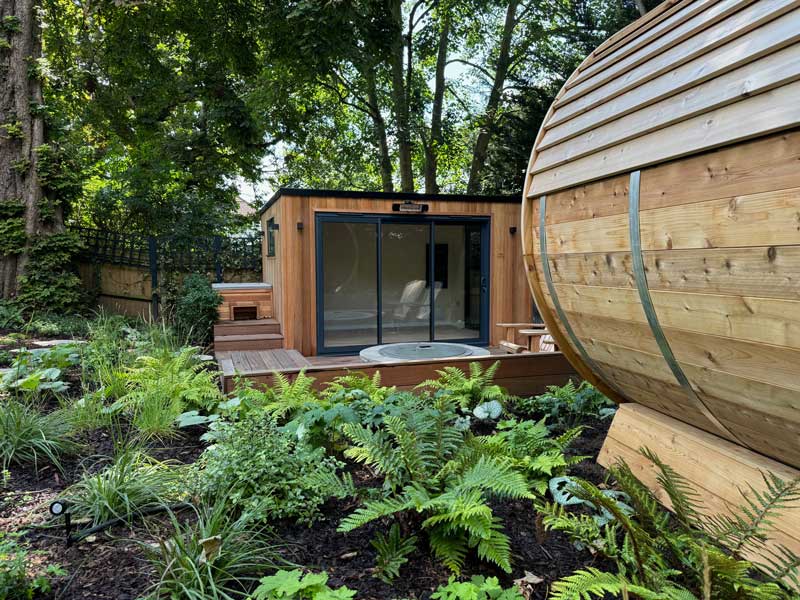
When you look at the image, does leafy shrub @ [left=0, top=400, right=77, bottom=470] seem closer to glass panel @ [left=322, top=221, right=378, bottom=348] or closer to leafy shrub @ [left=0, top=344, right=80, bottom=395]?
leafy shrub @ [left=0, top=344, right=80, bottom=395]

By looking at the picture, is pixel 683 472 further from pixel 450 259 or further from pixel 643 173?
pixel 450 259

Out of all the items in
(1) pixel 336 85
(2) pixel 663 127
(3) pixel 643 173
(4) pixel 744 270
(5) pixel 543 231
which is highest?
(1) pixel 336 85

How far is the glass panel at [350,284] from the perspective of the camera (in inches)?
281

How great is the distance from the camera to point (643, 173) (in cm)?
162

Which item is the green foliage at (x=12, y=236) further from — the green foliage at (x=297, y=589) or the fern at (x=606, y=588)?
the fern at (x=606, y=588)

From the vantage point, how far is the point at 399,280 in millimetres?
A: 7680

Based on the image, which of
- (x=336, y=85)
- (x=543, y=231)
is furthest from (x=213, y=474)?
(x=336, y=85)

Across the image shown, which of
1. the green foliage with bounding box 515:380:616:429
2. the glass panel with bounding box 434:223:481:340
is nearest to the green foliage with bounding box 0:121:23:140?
the glass panel with bounding box 434:223:481:340

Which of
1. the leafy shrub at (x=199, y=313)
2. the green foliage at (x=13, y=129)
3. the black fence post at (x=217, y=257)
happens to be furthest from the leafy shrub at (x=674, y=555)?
Answer: the green foliage at (x=13, y=129)

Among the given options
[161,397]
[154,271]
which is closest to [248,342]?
[154,271]

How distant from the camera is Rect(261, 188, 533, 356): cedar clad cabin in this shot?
6.80m

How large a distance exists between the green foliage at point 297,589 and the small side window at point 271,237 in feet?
22.2

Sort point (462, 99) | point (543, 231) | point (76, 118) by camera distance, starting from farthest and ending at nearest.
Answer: point (462, 99), point (76, 118), point (543, 231)

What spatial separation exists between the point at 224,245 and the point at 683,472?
872 cm
